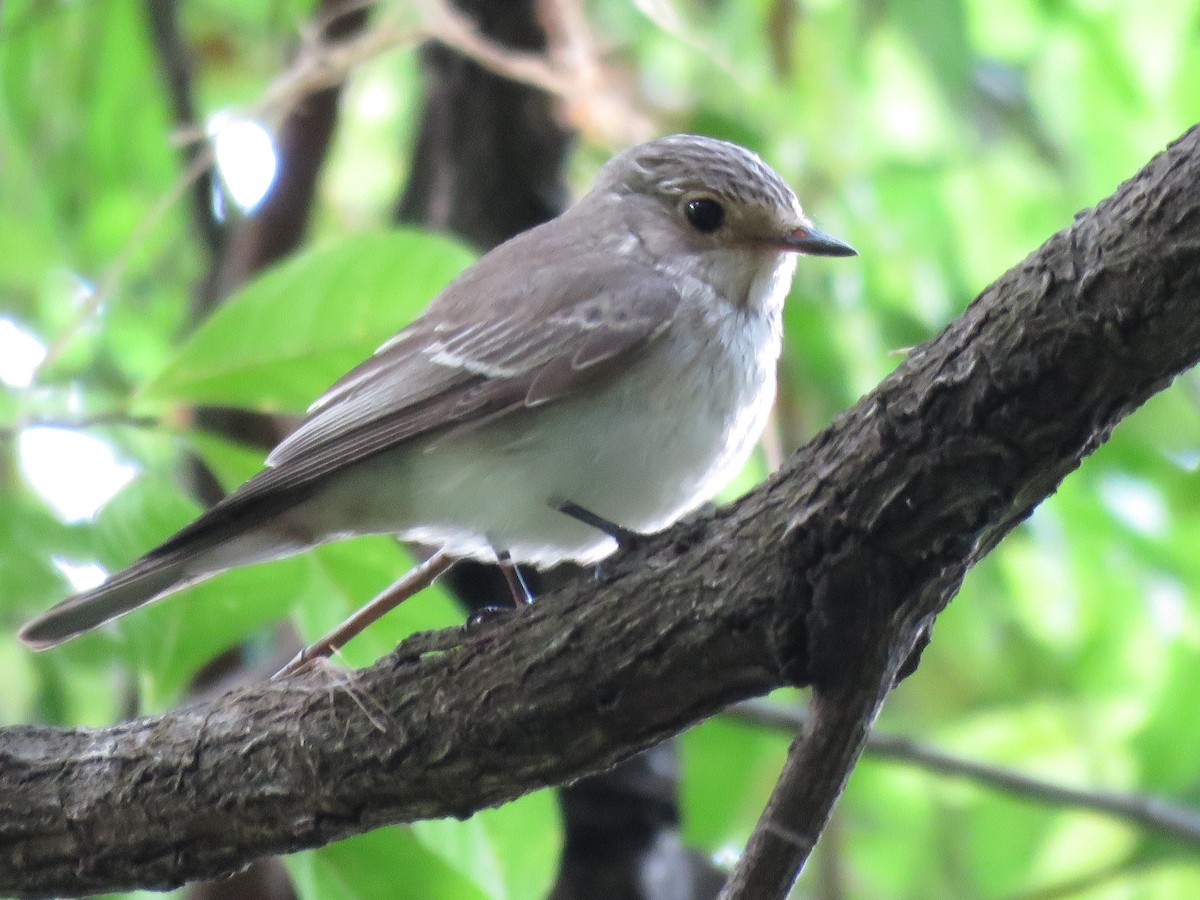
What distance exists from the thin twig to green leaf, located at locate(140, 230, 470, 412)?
5.86ft

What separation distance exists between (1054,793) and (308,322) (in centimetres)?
277

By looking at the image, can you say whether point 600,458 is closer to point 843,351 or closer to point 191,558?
point 191,558

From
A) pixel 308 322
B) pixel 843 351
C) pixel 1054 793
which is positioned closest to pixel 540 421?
pixel 308 322

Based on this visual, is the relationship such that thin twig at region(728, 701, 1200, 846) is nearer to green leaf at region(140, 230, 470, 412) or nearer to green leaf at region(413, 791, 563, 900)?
green leaf at region(413, 791, 563, 900)

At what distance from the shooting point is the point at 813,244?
3574mm

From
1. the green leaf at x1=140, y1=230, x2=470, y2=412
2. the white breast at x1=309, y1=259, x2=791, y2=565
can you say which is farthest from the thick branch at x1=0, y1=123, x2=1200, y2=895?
the green leaf at x1=140, y1=230, x2=470, y2=412

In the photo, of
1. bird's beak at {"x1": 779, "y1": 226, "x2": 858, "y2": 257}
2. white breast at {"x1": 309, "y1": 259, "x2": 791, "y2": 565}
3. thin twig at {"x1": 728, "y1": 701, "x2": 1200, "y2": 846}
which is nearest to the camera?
white breast at {"x1": 309, "y1": 259, "x2": 791, "y2": 565}

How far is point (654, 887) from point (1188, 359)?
3080 mm

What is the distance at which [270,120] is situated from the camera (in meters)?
5.67

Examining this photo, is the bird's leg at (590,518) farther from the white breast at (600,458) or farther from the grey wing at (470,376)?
the grey wing at (470,376)

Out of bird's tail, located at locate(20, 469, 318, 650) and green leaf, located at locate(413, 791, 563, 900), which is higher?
bird's tail, located at locate(20, 469, 318, 650)

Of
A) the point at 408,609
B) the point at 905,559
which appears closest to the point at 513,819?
the point at 408,609

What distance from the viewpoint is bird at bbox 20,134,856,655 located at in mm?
3287

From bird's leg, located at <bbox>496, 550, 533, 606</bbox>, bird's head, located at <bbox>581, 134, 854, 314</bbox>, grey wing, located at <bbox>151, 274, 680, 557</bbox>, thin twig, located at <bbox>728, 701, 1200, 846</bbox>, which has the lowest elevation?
thin twig, located at <bbox>728, 701, 1200, 846</bbox>
